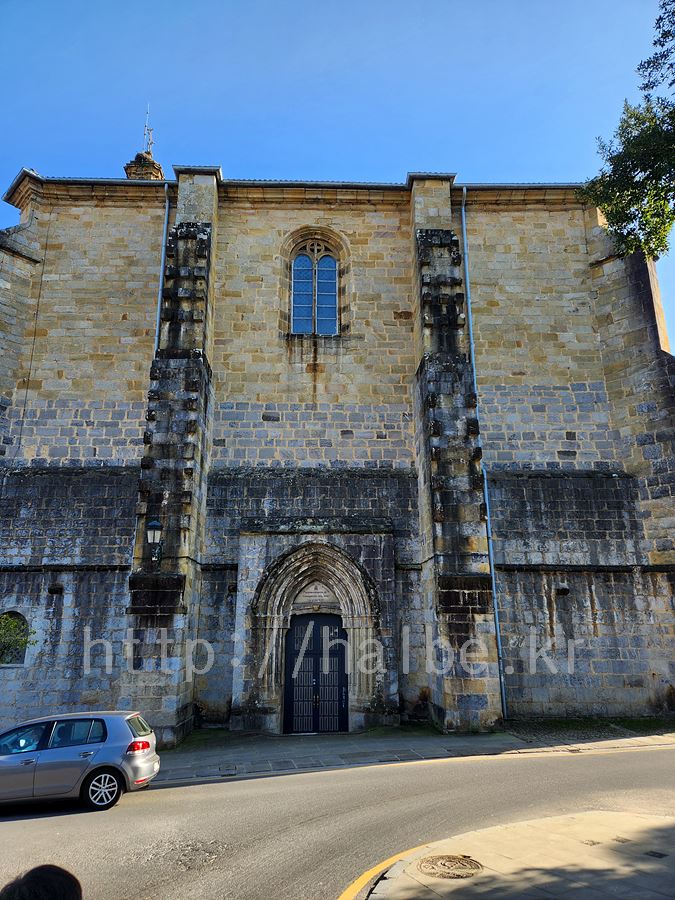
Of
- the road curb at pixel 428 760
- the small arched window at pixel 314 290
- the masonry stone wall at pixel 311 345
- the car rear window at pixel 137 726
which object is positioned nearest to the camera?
the car rear window at pixel 137 726

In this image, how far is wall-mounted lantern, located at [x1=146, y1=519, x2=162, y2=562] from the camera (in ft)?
38.1

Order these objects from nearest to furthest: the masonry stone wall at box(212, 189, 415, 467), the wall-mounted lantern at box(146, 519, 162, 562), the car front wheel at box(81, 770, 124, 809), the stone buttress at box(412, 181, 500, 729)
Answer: the car front wheel at box(81, 770, 124, 809) < the stone buttress at box(412, 181, 500, 729) < the wall-mounted lantern at box(146, 519, 162, 562) < the masonry stone wall at box(212, 189, 415, 467)

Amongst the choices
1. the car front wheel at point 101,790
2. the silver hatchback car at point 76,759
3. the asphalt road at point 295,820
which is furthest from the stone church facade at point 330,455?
the car front wheel at point 101,790

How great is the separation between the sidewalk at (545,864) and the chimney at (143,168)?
765 inches

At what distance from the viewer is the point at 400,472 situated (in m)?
13.8

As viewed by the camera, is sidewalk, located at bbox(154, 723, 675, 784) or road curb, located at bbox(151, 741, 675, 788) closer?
road curb, located at bbox(151, 741, 675, 788)

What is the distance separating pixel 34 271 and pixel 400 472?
10.0 meters

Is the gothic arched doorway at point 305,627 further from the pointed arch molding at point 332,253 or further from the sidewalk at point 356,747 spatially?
the pointed arch molding at point 332,253

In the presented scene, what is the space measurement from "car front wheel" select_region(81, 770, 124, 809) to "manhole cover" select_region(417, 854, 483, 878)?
427cm

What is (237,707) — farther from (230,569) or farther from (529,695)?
(529,695)

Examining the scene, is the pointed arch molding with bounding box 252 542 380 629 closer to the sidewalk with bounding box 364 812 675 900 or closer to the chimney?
the sidewalk with bounding box 364 812 675 900

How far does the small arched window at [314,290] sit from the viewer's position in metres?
15.1

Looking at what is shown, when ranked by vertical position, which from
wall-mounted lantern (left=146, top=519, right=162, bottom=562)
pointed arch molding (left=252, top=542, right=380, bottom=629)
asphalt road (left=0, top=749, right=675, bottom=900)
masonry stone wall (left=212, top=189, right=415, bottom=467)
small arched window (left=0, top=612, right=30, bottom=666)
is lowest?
asphalt road (left=0, top=749, right=675, bottom=900)

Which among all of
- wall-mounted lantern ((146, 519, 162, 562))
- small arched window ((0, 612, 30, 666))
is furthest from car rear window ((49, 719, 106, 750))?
wall-mounted lantern ((146, 519, 162, 562))
